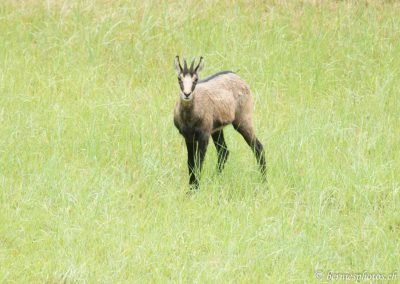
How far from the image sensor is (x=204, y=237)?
31.6ft

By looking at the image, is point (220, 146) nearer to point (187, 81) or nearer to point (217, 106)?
point (217, 106)

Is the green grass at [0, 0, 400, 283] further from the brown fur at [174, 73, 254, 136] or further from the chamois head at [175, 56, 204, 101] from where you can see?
the chamois head at [175, 56, 204, 101]

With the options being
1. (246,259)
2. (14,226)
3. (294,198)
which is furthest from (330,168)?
(14,226)

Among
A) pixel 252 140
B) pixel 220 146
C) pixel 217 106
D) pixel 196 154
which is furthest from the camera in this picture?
pixel 220 146

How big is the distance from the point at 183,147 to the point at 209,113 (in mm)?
1279

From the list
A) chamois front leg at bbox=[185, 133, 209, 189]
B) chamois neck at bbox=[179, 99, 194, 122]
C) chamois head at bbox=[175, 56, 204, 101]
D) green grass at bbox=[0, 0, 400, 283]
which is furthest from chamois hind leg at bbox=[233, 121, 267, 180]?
chamois head at bbox=[175, 56, 204, 101]

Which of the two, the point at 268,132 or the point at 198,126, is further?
the point at 268,132

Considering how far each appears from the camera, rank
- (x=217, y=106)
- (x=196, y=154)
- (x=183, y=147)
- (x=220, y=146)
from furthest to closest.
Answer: (x=183, y=147), (x=220, y=146), (x=217, y=106), (x=196, y=154)

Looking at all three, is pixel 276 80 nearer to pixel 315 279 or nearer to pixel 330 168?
pixel 330 168

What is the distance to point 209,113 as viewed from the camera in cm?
1086

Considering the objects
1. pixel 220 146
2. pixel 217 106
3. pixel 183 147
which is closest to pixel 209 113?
pixel 217 106

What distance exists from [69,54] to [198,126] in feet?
13.8

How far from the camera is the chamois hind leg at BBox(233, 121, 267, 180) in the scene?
1137 centimetres

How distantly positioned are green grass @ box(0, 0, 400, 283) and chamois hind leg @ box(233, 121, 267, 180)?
189 mm
